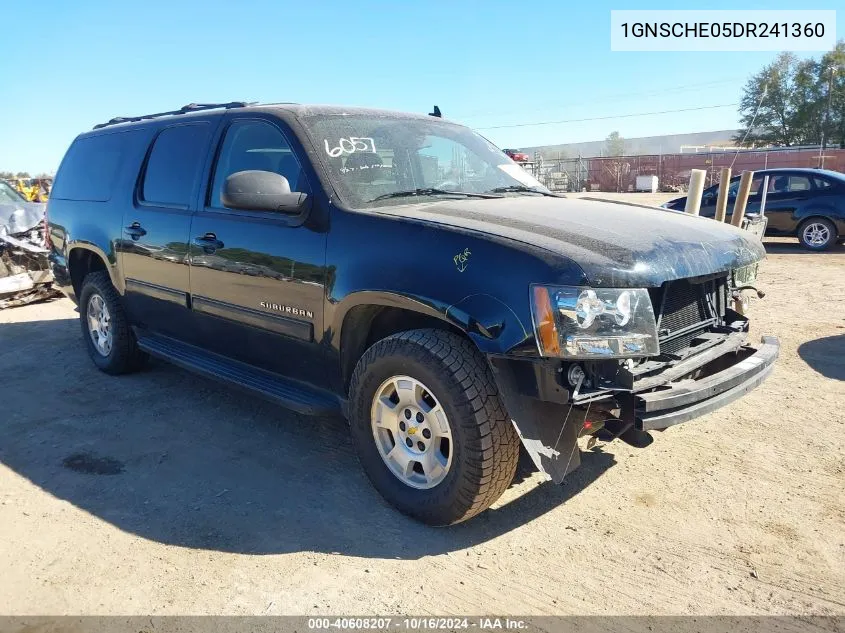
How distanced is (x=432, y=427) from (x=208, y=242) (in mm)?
1957

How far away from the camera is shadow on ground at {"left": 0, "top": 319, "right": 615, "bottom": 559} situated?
3082mm

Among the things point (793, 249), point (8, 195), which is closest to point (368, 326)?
point (8, 195)

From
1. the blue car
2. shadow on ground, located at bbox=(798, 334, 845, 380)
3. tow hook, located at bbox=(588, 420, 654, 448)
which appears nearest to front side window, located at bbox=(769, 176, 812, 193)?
the blue car

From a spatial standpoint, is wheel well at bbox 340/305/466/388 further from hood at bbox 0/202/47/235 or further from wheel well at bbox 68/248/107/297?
hood at bbox 0/202/47/235

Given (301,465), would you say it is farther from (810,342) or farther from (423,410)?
(810,342)

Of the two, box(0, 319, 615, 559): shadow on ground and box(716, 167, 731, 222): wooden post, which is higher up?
box(716, 167, 731, 222): wooden post

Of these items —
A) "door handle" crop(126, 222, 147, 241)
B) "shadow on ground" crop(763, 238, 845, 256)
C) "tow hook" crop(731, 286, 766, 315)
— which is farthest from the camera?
"shadow on ground" crop(763, 238, 845, 256)

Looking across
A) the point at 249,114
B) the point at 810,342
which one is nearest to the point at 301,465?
the point at 249,114

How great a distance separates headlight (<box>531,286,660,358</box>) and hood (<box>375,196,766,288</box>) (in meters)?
0.07

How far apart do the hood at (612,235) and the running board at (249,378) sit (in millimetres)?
1090

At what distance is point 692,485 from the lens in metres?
3.45

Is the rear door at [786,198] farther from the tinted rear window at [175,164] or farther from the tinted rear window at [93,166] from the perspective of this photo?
the tinted rear window at [93,166]

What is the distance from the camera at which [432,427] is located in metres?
2.99

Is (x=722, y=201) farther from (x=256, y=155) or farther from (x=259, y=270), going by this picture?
(x=259, y=270)
